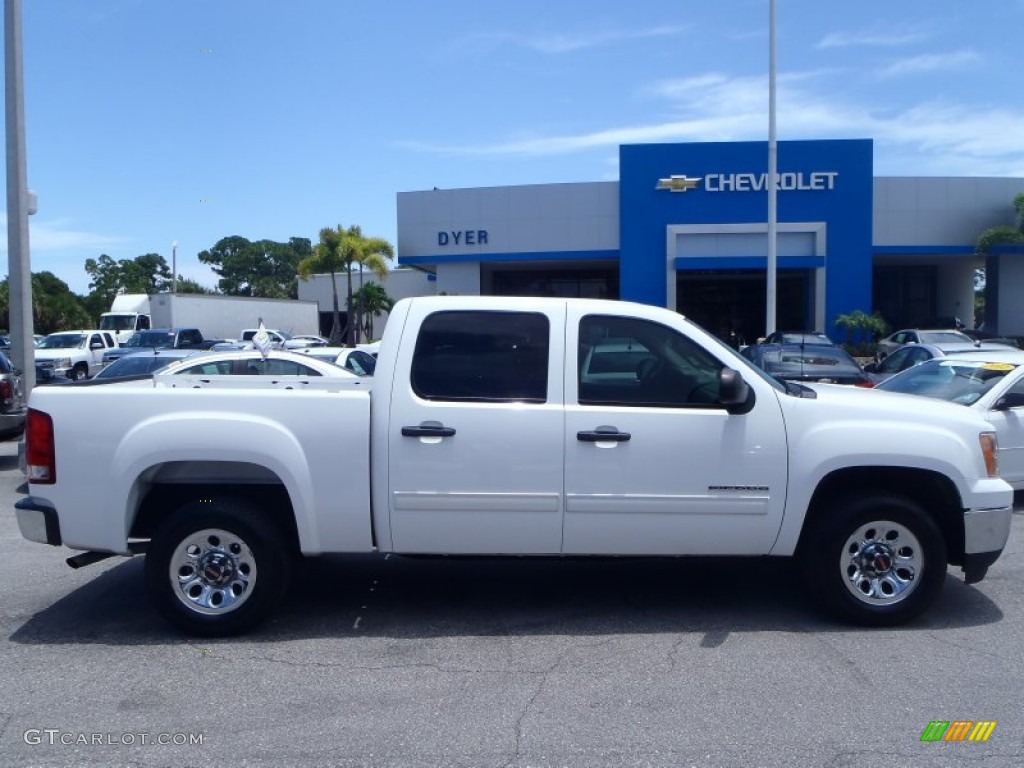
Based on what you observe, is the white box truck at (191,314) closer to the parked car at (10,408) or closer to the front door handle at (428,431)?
the parked car at (10,408)

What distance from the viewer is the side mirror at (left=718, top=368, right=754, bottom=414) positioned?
565 cm

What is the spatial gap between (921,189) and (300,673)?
36.8m

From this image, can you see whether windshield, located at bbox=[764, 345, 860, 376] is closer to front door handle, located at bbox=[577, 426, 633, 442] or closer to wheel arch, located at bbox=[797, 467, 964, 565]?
wheel arch, located at bbox=[797, 467, 964, 565]

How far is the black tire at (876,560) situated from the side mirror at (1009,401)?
13.5 feet

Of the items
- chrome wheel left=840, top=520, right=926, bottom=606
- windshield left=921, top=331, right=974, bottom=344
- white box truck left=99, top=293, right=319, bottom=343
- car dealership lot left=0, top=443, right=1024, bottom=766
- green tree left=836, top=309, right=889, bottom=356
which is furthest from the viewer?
white box truck left=99, top=293, right=319, bottom=343

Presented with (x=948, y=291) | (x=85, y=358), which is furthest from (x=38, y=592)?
(x=948, y=291)

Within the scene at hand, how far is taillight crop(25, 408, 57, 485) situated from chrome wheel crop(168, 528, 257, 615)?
2.93 ft

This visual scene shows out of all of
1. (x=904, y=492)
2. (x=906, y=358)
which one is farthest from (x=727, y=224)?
(x=904, y=492)

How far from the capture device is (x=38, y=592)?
6961 mm

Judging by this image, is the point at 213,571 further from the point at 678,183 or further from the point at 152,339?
the point at 152,339

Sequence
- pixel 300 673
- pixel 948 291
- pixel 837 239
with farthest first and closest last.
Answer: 1. pixel 948 291
2. pixel 837 239
3. pixel 300 673

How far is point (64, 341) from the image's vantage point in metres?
33.9

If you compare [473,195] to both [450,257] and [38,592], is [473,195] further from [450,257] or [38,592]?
[38,592]

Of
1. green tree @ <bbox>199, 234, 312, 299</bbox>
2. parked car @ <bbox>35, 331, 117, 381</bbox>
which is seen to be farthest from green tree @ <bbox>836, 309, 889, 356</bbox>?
green tree @ <bbox>199, 234, 312, 299</bbox>
